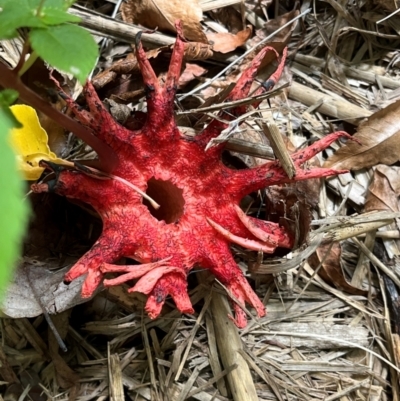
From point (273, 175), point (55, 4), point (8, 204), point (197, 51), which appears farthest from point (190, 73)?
point (8, 204)

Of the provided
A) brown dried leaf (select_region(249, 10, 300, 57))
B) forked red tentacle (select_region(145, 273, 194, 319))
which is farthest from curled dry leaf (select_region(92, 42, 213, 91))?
forked red tentacle (select_region(145, 273, 194, 319))

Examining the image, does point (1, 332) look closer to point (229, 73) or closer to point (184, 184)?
point (184, 184)

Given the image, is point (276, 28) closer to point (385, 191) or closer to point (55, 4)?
point (385, 191)

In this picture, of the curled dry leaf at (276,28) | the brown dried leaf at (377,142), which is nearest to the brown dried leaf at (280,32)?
the curled dry leaf at (276,28)

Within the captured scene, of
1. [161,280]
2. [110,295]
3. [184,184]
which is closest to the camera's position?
[161,280]

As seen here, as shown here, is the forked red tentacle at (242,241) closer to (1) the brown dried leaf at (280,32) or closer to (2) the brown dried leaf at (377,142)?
(2) the brown dried leaf at (377,142)

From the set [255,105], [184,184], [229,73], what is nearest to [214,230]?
[184,184]
